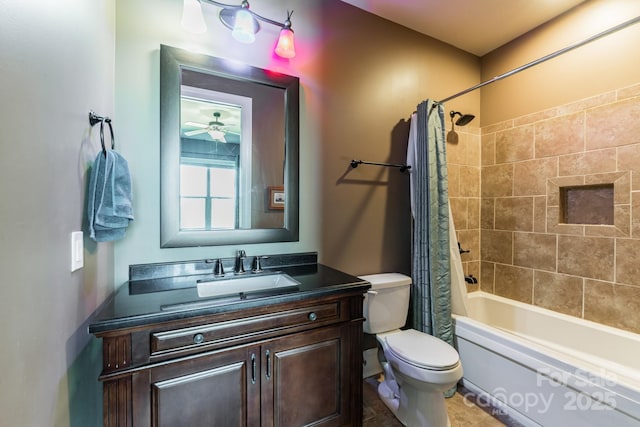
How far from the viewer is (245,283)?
1.55m

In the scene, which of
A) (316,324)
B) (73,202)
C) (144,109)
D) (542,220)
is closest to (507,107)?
(542,220)

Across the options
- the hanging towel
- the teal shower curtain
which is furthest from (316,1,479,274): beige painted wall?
the hanging towel

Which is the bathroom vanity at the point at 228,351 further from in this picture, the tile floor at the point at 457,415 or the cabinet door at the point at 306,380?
the tile floor at the point at 457,415

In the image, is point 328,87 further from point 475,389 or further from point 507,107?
point 475,389

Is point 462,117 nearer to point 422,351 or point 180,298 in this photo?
point 422,351

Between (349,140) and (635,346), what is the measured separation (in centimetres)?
226

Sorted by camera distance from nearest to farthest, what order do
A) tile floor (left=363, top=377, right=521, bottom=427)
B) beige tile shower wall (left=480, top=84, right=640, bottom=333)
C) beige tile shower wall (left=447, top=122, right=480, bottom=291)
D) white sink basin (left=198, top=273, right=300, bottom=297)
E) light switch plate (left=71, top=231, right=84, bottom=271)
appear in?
light switch plate (left=71, top=231, right=84, bottom=271)
white sink basin (left=198, top=273, right=300, bottom=297)
tile floor (left=363, top=377, right=521, bottom=427)
beige tile shower wall (left=480, top=84, right=640, bottom=333)
beige tile shower wall (left=447, top=122, right=480, bottom=291)

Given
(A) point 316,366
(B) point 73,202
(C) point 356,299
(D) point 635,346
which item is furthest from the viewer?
(D) point 635,346

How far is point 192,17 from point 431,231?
1.98m

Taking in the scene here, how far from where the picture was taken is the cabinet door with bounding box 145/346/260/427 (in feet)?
3.31

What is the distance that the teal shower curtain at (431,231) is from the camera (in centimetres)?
194

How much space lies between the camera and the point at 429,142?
1979 millimetres

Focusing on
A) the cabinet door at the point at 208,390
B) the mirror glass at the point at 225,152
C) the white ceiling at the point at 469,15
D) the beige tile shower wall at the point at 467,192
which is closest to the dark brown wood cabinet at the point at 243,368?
the cabinet door at the point at 208,390

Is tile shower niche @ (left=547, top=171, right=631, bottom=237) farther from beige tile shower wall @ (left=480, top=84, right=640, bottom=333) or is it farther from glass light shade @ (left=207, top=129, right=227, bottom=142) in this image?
glass light shade @ (left=207, top=129, right=227, bottom=142)
